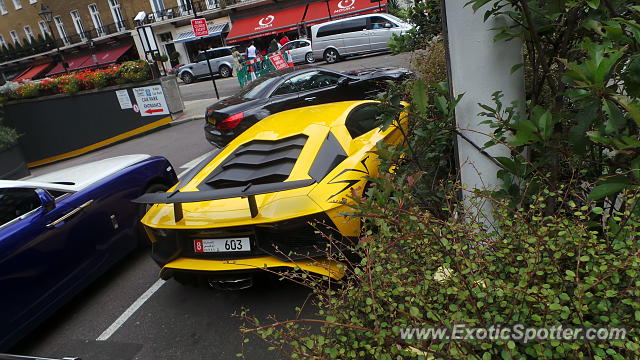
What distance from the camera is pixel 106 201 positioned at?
4.35m

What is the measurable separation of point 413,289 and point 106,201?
12.5ft

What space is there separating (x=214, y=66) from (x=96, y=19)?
20492 millimetres

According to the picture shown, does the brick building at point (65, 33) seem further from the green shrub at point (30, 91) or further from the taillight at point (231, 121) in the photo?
the taillight at point (231, 121)

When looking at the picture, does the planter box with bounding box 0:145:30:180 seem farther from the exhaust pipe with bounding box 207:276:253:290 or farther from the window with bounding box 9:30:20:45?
the window with bounding box 9:30:20:45

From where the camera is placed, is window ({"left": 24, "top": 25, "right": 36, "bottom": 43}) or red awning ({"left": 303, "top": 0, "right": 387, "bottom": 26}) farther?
window ({"left": 24, "top": 25, "right": 36, "bottom": 43})

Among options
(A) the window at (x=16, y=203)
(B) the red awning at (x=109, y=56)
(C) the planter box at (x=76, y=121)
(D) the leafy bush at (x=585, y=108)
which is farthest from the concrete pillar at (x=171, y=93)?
(B) the red awning at (x=109, y=56)

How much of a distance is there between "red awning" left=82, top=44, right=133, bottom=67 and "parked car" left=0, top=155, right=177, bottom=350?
38.5 meters

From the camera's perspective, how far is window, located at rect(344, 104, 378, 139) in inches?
155

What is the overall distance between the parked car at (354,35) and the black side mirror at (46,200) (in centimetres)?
1855

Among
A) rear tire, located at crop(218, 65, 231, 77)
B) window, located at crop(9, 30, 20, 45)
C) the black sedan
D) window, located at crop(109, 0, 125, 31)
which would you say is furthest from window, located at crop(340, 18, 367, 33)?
window, located at crop(9, 30, 20, 45)

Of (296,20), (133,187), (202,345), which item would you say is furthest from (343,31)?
(202,345)

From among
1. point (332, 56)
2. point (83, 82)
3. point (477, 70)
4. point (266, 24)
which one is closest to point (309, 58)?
point (332, 56)

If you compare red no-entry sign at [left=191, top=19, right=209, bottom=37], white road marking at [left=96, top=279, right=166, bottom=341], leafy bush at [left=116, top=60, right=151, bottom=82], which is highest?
red no-entry sign at [left=191, top=19, right=209, bottom=37]

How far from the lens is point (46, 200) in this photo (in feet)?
12.3
